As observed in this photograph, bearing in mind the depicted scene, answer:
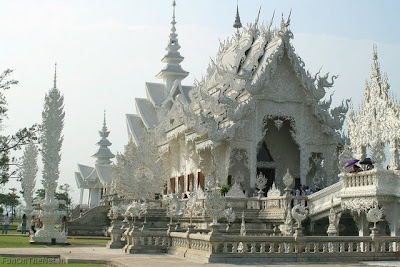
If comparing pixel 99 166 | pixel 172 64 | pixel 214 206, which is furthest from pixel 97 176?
pixel 214 206

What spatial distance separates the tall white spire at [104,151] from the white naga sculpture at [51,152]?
107 feet

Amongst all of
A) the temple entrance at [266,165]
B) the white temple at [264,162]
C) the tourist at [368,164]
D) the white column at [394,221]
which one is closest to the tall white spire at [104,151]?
the white temple at [264,162]

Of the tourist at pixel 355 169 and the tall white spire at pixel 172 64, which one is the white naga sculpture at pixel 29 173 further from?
the tourist at pixel 355 169

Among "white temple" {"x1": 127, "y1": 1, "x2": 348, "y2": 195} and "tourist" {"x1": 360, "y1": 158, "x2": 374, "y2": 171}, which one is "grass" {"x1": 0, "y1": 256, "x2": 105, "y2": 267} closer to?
"tourist" {"x1": 360, "y1": 158, "x2": 374, "y2": 171}

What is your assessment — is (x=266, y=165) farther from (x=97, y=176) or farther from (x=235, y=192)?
(x=97, y=176)

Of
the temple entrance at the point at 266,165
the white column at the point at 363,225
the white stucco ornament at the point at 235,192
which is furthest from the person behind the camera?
the temple entrance at the point at 266,165

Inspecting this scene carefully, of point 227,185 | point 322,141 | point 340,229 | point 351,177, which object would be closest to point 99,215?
point 227,185

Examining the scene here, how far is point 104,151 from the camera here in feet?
193

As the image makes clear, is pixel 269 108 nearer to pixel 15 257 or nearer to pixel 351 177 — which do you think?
pixel 351 177

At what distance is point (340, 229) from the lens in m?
23.3

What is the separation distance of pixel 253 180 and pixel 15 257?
13.5 metres

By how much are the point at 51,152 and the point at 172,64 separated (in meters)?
25.1

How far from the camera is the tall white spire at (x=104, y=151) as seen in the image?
58281 millimetres

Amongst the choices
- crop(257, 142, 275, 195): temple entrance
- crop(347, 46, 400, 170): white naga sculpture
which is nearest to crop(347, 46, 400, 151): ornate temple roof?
crop(347, 46, 400, 170): white naga sculpture
